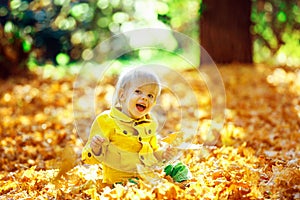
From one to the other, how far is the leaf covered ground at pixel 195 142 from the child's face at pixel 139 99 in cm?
43

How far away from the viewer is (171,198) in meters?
2.91

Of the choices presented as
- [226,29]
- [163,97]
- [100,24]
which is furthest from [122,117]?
[100,24]

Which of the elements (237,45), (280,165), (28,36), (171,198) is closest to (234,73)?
(237,45)

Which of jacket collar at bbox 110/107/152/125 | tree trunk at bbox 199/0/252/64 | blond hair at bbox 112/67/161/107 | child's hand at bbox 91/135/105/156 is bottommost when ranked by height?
child's hand at bbox 91/135/105/156

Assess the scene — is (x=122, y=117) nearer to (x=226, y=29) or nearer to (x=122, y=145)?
(x=122, y=145)

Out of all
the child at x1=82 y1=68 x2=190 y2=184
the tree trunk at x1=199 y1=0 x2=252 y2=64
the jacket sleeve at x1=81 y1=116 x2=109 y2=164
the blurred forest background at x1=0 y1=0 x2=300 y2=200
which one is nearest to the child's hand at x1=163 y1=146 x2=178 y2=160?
the child at x1=82 y1=68 x2=190 y2=184

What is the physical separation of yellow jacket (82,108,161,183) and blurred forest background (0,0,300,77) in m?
3.49

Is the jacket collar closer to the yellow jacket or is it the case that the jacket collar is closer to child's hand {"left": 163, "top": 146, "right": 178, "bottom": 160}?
the yellow jacket

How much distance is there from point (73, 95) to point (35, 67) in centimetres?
168

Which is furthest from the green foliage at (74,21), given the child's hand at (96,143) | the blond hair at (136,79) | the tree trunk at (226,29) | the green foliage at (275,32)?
the child's hand at (96,143)

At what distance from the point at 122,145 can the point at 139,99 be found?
306 mm

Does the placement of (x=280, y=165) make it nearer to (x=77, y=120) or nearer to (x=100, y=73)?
(x=77, y=120)

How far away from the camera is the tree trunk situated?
317 inches

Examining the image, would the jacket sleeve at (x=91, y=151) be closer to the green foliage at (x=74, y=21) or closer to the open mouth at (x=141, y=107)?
the open mouth at (x=141, y=107)
